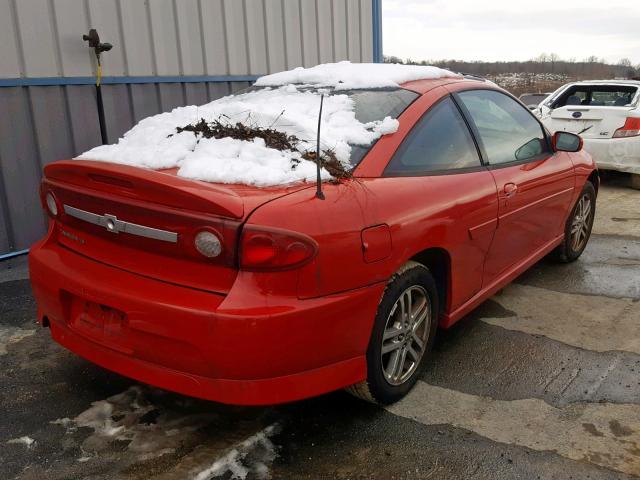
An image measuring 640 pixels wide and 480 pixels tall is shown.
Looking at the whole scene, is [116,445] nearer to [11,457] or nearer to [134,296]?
[11,457]

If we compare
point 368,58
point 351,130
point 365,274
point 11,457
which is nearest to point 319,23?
point 368,58

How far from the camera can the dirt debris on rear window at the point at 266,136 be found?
97.1 inches

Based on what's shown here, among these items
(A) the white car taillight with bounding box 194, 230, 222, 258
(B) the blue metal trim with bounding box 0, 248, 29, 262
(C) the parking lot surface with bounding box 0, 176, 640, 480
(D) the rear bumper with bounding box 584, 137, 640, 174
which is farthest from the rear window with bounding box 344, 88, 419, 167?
(D) the rear bumper with bounding box 584, 137, 640, 174

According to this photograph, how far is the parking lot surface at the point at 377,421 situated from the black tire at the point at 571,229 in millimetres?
1108

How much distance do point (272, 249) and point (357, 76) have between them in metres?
1.61

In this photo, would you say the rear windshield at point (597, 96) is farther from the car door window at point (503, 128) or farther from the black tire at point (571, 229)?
the car door window at point (503, 128)

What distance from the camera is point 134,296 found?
218 cm

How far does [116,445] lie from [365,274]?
1.28m

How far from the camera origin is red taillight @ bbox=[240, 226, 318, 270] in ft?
6.75

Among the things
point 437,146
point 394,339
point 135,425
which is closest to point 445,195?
point 437,146

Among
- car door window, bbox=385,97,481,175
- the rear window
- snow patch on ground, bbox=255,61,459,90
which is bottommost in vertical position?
car door window, bbox=385,97,481,175

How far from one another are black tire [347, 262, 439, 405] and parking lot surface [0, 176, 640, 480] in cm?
11

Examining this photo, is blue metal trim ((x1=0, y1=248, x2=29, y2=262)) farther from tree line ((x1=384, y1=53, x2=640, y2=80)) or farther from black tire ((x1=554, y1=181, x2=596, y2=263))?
tree line ((x1=384, y1=53, x2=640, y2=80))

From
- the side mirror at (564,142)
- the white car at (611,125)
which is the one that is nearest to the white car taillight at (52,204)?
the side mirror at (564,142)
